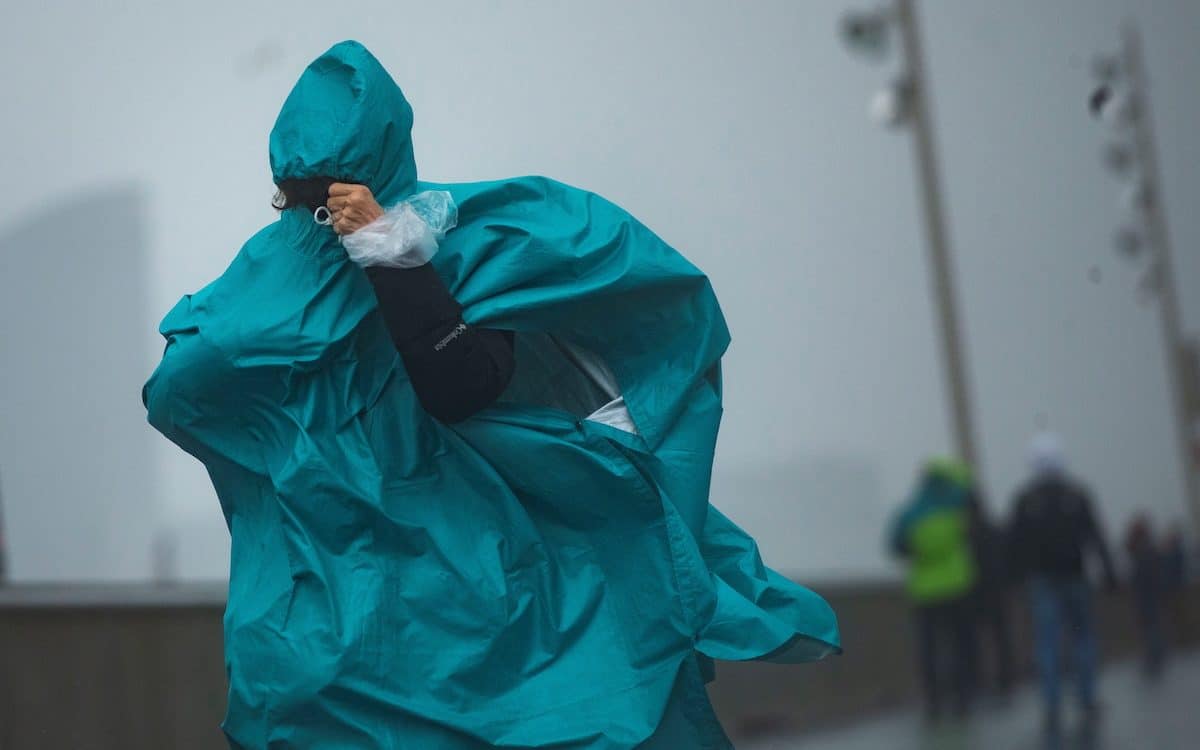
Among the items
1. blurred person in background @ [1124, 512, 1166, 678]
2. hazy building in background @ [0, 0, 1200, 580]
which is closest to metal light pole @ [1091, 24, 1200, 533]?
hazy building in background @ [0, 0, 1200, 580]

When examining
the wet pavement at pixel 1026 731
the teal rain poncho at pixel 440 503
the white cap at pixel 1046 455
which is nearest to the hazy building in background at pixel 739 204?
the white cap at pixel 1046 455

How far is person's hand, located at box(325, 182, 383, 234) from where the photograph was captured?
2.60 meters

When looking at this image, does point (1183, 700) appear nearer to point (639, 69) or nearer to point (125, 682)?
point (639, 69)

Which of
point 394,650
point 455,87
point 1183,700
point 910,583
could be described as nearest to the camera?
point 394,650

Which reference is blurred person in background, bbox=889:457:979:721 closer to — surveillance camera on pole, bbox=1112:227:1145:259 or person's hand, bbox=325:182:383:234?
surveillance camera on pole, bbox=1112:227:1145:259

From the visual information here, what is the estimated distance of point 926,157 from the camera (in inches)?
289

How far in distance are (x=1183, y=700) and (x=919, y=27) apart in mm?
3933

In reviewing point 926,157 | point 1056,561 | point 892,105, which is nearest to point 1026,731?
point 1056,561

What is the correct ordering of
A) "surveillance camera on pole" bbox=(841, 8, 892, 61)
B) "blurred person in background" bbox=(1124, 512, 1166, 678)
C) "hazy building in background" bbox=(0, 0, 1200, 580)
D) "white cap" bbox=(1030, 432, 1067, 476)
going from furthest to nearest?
1. "blurred person in background" bbox=(1124, 512, 1166, 678)
2. "white cap" bbox=(1030, 432, 1067, 476)
3. "surveillance camera on pole" bbox=(841, 8, 892, 61)
4. "hazy building in background" bbox=(0, 0, 1200, 580)

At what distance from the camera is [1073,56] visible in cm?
746

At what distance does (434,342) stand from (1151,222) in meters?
6.65

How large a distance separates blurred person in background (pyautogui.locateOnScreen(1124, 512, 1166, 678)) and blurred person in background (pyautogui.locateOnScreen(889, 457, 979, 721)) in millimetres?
1357

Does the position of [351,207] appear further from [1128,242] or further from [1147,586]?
[1147,586]

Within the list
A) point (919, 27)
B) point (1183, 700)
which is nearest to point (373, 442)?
point (919, 27)
